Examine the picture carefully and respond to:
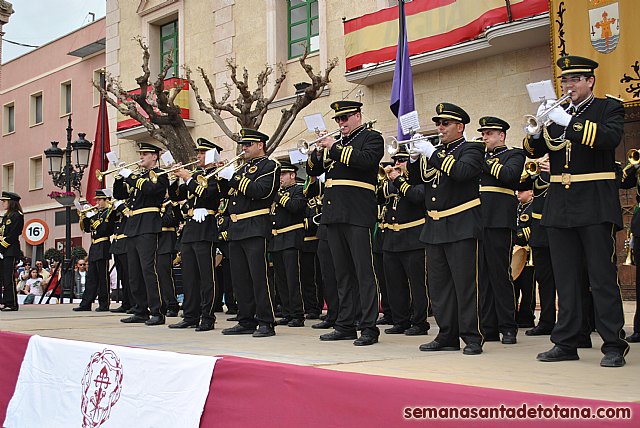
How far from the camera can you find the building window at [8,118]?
31766mm

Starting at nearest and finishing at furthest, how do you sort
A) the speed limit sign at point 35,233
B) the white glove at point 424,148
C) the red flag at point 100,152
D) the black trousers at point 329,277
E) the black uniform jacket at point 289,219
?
the white glove at point 424,148 < the black trousers at point 329,277 < the black uniform jacket at point 289,219 < the speed limit sign at point 35,233 < the red flag at point 100,152

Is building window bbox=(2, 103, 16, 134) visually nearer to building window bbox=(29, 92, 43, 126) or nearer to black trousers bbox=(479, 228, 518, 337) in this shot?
building window bbox=(29, 92, 43, 126)

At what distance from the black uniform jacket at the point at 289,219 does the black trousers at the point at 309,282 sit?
0.38 meters

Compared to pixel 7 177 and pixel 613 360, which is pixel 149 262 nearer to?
pixel 613 360

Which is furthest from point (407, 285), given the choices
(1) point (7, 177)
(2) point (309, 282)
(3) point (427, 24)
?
(1) point (7, 177)

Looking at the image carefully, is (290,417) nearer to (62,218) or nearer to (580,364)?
(580,364)

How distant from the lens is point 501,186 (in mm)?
7094

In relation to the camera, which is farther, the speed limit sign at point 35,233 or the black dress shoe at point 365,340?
the speed limit sign at point 35,233

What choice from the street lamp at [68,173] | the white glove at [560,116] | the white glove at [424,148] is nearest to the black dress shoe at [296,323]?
the white glove at [424,148]

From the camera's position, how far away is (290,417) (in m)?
4.20

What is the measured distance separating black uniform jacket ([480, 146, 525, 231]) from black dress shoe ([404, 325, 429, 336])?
1255mm

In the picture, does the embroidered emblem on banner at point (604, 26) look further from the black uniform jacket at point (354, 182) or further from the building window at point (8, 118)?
the building window at point (8, 118)

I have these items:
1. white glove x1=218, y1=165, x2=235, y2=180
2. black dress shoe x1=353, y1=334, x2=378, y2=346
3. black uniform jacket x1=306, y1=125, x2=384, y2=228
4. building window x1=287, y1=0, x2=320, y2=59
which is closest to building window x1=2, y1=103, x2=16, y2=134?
building window x1=287, y1=0, x2=320, y2=59

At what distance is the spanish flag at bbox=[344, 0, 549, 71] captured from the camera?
12.6 meters
